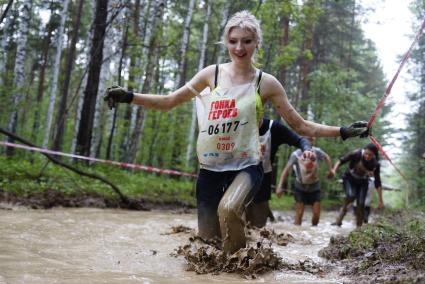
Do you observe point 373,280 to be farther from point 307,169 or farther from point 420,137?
point 420,137

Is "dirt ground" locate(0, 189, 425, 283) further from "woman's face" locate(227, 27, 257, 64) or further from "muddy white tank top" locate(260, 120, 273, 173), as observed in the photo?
"woman's face" locate(227, 27, 257, 64)

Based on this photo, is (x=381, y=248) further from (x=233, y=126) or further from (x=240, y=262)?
(x=233, y=126)

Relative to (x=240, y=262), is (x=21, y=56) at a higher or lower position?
higher

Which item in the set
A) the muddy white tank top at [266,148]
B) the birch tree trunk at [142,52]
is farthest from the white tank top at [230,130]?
the birch tree trunk at [142,52]

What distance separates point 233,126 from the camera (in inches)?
146

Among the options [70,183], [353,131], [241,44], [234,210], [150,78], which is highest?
[150,78]

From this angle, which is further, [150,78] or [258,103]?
[150,78]

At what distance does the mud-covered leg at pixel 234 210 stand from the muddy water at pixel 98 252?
0.89 feet

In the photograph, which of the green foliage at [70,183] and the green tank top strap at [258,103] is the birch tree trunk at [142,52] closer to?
the green foliage at [70,183]

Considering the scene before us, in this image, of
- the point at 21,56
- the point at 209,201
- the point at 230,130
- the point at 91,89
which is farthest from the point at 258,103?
the point at 21,56

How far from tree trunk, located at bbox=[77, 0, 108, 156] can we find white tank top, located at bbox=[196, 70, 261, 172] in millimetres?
9989

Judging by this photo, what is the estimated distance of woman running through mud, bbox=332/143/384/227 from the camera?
10062 mm

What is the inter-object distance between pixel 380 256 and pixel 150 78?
412 inches

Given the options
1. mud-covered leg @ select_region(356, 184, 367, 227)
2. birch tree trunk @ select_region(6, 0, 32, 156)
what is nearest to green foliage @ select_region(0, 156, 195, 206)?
birch tree trunk @ select_region(6, 0, 32, 156)
